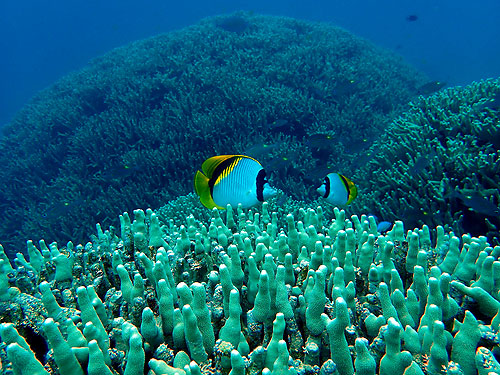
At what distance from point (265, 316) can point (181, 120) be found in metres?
7.75

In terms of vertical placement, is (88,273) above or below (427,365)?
above

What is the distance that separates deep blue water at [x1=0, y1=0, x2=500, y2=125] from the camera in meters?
59.7

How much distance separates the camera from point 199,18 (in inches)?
3378

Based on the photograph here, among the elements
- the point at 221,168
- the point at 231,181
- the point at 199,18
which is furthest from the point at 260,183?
the point at 199,18

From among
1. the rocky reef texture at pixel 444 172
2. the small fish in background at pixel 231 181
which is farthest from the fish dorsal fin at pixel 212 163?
the rocky reef texture at pixel 444 172

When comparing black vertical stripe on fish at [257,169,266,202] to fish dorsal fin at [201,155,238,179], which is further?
black vertical stripe on fish at [257,169,266,202]

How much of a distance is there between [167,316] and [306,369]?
2.36 ft

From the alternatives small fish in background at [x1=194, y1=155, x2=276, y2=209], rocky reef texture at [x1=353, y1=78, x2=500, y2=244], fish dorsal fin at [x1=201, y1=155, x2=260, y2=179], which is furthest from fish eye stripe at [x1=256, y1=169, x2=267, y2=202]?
rocky reef texture at [x1=353, y1=78, x2=500, y2=244]

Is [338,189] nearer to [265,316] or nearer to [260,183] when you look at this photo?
[260,183]

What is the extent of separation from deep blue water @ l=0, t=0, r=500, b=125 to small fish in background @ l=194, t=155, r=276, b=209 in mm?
55797

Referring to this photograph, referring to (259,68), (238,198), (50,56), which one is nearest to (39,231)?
(238,198)

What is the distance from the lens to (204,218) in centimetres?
452

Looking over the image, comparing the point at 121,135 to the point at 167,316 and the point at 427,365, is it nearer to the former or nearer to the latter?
the point at 167,316

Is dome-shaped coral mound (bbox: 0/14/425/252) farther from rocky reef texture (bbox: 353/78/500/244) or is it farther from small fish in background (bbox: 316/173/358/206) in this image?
small fish in background (bbox: 316/173/358/206)
